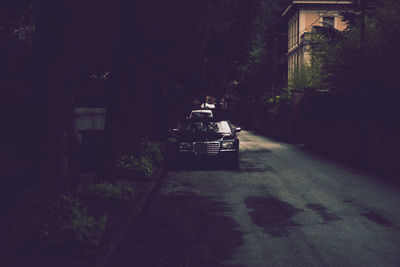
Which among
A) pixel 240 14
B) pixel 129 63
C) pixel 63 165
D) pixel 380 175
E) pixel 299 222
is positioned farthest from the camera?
pixel 240 14

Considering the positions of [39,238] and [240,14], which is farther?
[240,14]

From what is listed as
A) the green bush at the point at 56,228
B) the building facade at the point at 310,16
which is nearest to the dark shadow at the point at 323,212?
the green bush at the point at 56,228

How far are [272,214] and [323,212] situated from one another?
92cm

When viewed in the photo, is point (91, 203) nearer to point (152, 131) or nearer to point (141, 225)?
point (141, 225)

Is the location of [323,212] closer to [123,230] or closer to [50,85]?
[123,230]

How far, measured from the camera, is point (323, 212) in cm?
900

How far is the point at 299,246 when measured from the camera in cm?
661

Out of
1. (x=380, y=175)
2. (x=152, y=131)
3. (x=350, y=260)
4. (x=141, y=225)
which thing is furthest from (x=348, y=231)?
(x=152, y=131)

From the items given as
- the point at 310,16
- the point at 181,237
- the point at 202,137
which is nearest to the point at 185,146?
the point at 202,137

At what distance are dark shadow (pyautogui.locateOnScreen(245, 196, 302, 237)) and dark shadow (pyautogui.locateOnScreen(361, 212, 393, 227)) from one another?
3.79 feet

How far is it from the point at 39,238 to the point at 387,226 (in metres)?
5.07

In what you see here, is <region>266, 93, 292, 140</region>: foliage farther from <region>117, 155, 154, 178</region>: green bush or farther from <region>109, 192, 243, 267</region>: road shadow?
<region>109, 192, 243, 267</region>: road shadow

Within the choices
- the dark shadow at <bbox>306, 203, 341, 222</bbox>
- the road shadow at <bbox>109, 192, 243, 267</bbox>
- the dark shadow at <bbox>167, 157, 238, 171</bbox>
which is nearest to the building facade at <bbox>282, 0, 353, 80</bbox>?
the dark shadow at <bbox>167, 157, 238, 171</bbox>

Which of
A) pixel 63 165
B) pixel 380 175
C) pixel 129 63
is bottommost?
pixel 380 175
